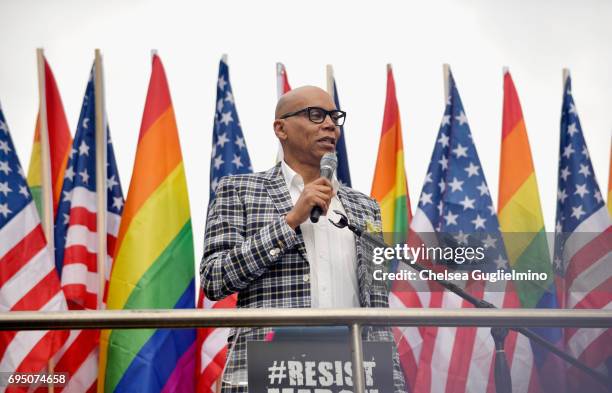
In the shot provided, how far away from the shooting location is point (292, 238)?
9.12 ft

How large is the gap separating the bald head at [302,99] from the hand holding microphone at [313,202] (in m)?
0.51

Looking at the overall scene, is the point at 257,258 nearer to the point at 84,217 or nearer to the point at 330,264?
the point at 330,264

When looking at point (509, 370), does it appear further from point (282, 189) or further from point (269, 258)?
point (282, 189)

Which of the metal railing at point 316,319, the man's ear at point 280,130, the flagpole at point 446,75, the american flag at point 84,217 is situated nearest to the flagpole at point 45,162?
the american flag at point 84,217

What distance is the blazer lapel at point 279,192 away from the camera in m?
3.01

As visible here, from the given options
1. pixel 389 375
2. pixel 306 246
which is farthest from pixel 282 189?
pixel 389 375

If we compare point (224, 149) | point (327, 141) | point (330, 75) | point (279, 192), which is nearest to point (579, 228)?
point (330, 75)

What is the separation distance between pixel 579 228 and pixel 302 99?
4.65 meters

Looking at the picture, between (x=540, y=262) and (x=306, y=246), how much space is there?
4063 mm

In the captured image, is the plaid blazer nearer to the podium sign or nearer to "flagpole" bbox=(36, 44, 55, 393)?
the podium sign

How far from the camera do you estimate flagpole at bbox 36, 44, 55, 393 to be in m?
7.07

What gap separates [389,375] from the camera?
89.1 inches

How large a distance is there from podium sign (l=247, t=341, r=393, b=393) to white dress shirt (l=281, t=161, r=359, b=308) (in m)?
0.57

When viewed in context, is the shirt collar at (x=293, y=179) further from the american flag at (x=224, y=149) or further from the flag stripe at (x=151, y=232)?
the flag stripe at (x=151, y=232)
